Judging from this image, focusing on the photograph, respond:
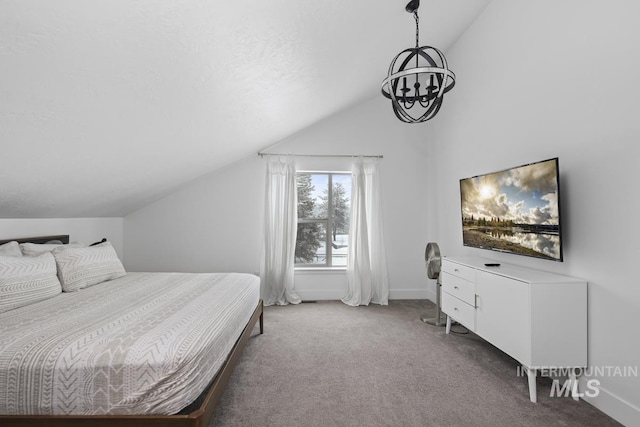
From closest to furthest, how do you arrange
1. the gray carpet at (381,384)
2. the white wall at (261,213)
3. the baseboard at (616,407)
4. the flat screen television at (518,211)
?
the baseboard at (616,407) → the gray carpet at (381,384) → the flat screen television at (518,211) → the white wall at (261,213)

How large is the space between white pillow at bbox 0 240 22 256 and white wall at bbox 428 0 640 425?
160 inches

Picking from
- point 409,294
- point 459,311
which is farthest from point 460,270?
point 409,294

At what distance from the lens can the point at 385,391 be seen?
219 cm

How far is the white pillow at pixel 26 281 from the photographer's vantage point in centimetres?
197

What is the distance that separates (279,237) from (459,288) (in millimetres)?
2406

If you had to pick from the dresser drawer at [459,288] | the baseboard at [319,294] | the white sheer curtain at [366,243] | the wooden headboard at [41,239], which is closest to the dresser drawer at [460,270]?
the dresser drawer at [459,288]

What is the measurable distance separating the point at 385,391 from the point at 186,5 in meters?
2.52

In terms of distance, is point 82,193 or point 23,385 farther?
point 82,193

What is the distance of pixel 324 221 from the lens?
4.81 metres

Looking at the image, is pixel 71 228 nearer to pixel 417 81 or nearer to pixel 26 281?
pixel 26 281

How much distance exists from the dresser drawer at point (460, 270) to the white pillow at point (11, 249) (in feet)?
12.0

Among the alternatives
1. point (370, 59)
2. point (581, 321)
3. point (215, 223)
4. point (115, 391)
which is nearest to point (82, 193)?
point (215, 223)

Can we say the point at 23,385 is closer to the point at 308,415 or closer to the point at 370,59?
the point at 308,415

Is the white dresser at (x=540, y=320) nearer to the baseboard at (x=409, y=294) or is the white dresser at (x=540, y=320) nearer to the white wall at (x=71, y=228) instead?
the baseboard at (x=409, y=294)
